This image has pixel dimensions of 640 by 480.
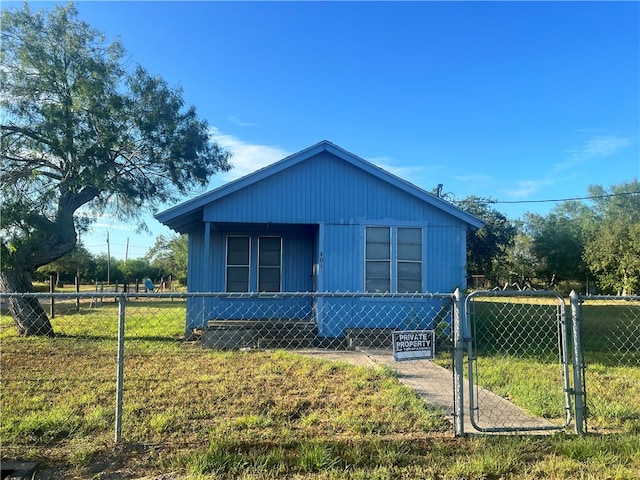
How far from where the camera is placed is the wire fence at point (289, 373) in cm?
401

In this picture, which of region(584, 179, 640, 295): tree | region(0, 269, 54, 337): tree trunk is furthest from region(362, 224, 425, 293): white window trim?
region(584, 179, 640, 295): tree

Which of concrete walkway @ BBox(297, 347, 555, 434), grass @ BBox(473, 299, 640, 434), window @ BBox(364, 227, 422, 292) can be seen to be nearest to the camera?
concrete walkway @ BBox(297, 347, 555, 434)

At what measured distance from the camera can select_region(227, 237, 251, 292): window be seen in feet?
38.5

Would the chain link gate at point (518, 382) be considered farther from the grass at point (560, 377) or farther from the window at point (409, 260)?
the window at point (409, 260)

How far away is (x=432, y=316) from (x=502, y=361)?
2.53m

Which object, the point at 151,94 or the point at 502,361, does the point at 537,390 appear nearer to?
the point at 502,361

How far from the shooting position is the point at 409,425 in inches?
168

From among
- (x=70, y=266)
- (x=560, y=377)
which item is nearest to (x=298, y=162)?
(x=560, y=377)

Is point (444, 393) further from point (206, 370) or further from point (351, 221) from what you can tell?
point (351, 221)

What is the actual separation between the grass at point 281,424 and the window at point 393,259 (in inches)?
127

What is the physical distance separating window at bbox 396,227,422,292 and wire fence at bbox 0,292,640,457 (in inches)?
15.8

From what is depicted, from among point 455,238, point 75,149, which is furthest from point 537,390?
point 75,149

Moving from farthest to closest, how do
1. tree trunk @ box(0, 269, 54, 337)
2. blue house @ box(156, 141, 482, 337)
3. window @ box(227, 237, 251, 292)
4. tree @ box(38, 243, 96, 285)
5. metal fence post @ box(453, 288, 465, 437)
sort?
tree @ box(38, 243, 96, 285)
window @ box(227, 237, 251, 292)
tree trunk @ box(0, 269, 54, 337)
blue house @ box(156, 141, 482, 337)
metal fence post @ box(453, 288, 465, 437)

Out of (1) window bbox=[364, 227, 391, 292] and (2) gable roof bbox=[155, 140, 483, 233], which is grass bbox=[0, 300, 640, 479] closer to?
(1) window bbox=[364, 227, 391, 292]
